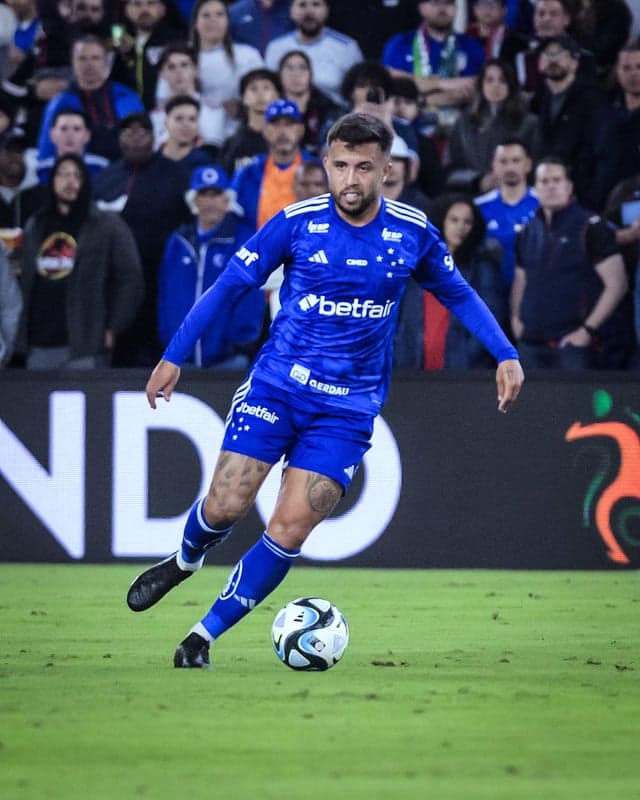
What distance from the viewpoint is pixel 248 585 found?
20.3ft

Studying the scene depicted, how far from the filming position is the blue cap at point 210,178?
1109cm

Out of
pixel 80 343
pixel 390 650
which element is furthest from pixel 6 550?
pixel 390 650

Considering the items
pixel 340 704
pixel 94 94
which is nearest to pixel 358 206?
pixel 340 704

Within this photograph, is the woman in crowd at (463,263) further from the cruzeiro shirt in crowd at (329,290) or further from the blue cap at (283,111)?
the cruzeiro shirt in crowd at (329,290)

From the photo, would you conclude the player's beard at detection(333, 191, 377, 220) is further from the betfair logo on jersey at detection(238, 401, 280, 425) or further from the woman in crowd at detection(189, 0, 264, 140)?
the woman in crowd at detection(189, 0, 264, 140)

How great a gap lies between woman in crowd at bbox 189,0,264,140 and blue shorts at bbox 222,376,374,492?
20.6 feet

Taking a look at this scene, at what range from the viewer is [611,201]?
36.8 feet

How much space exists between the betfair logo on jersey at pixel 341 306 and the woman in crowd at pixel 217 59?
6.09 meters

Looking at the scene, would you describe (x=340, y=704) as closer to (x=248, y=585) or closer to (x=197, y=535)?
(x=248, y=585)

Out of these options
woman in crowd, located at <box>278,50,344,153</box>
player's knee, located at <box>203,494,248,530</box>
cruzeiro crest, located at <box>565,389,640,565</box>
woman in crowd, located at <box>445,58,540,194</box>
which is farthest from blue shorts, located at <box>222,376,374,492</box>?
woman in crowd, located at <box>278,50,344,153</box>

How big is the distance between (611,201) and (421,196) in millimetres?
1343

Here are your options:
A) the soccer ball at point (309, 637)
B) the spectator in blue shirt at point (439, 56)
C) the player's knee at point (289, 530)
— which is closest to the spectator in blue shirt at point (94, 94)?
the spectator in blue shirt at point (439, 56)

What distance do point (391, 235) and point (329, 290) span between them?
345 mm

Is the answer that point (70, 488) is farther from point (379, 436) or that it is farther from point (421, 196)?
point (421, 196)
